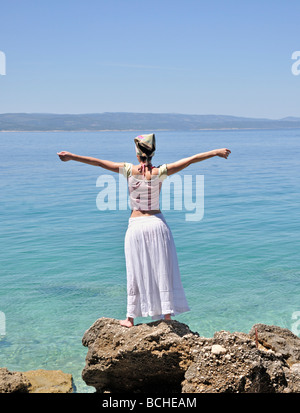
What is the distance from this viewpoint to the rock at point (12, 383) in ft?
19.9

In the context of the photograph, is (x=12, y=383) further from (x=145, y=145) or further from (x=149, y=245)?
(x=145, y=145)

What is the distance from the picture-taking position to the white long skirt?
593 cm

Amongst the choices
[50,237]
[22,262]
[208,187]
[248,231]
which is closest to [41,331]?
[22,262]

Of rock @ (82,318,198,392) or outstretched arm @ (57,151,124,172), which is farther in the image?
rock @ (82,318,198,392)

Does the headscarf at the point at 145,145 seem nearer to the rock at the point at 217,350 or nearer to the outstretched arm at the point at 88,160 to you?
the outstretched arm at the point at 88,160

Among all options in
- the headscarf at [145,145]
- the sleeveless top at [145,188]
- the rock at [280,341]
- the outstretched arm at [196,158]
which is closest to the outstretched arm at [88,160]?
the sleeveless top at [145,188]

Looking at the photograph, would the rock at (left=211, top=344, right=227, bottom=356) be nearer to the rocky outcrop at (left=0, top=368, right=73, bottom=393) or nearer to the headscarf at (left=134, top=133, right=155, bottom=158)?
the headscarf at (left=134, top=133, right=155, bottom=158)

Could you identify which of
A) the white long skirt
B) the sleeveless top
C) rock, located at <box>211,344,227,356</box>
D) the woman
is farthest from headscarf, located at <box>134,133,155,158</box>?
rock, located at <box>211,344,227,356</box>

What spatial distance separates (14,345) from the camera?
9.50m

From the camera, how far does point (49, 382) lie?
718cm

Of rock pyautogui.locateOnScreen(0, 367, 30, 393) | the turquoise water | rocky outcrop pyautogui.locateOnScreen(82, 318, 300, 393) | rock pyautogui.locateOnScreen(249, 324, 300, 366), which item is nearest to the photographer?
rocky outcrop pyautogui.locateOnScreen(82, 318, 300, 393)

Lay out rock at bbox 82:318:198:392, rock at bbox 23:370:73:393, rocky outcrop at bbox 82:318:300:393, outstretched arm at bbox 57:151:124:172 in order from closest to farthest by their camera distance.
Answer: rocky outcrop at bbox 82:318:300:393 → outstretched arm at bbox 57:151:124:172 → rock at bbox 82:318:198:392 → rock at bbox 23:370:73:393

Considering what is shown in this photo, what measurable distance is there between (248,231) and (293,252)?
10.7 ft
